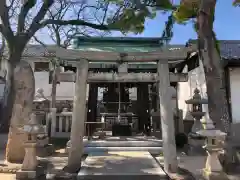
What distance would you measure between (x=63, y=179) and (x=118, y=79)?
2951 millimetres

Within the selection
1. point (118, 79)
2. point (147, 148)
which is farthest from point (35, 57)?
point (118, 79)

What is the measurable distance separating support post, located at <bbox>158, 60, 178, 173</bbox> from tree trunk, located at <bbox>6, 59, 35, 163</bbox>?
437 cm

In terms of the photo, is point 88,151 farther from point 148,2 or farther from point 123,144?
point 148,2

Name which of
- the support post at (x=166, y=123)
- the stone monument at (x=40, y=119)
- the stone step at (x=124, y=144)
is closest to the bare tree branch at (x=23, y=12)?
the stone monument at (x=40, y=119)

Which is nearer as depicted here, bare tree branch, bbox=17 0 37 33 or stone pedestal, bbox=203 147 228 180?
stone pedestal, bbox=203 147 228 180

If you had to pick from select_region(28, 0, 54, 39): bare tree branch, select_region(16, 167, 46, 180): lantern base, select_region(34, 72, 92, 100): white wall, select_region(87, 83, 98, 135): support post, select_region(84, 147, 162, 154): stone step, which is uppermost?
select_region(28, 0, 54, 39): bare tree branch

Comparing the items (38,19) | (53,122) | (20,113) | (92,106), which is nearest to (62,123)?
(53,122)

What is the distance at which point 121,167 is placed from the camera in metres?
8.04

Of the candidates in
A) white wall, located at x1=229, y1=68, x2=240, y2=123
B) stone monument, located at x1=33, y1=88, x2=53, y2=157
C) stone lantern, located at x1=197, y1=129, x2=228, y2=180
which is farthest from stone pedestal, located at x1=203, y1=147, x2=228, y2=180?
white wall, located at x1=229, y1=68, x2=240, y2=123

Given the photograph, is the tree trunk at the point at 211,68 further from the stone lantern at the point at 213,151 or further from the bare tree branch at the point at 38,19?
the bare tree branch at the point at 38,19

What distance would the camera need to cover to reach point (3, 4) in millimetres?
13672

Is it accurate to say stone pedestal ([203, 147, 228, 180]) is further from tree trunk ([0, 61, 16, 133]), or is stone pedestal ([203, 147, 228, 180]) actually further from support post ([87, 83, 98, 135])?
tree trunk ([0, 61, 16, 133])

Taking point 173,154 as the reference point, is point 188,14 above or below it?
above

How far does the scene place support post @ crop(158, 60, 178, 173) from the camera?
7.36 metres
